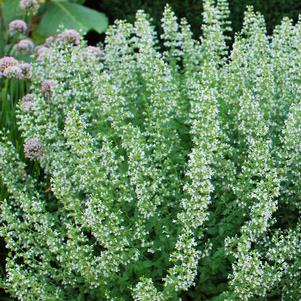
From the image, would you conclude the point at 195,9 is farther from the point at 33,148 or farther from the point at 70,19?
the point at 33,148

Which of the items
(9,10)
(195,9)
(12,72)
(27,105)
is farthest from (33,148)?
(195,9)

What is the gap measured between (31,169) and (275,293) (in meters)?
1.48

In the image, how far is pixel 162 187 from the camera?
2.92 m

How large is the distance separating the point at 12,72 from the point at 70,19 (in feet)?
7.82

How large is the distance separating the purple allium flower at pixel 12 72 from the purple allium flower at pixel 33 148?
1.56 feet

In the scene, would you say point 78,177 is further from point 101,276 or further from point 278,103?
point 278,103

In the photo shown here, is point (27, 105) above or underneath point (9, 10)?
underneath

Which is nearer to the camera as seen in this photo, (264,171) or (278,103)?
→ (264,171)

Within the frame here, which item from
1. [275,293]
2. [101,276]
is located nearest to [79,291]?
[101,276]

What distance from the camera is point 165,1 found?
243 inches

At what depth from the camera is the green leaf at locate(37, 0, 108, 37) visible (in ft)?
19.5

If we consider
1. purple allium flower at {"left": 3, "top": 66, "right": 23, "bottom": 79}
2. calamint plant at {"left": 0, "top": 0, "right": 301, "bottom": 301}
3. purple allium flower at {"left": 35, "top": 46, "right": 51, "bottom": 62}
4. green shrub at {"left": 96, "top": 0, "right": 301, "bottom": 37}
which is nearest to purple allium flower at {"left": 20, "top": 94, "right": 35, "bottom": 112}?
calamint plant at {"left": 0, "top": 0, "right": 301, "bottom": 301}

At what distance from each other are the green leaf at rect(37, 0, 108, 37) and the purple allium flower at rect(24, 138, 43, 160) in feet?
8.57

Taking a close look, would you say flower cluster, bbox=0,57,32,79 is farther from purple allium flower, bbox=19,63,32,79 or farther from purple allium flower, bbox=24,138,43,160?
purple allium flower, bbox=24,138,43,160
